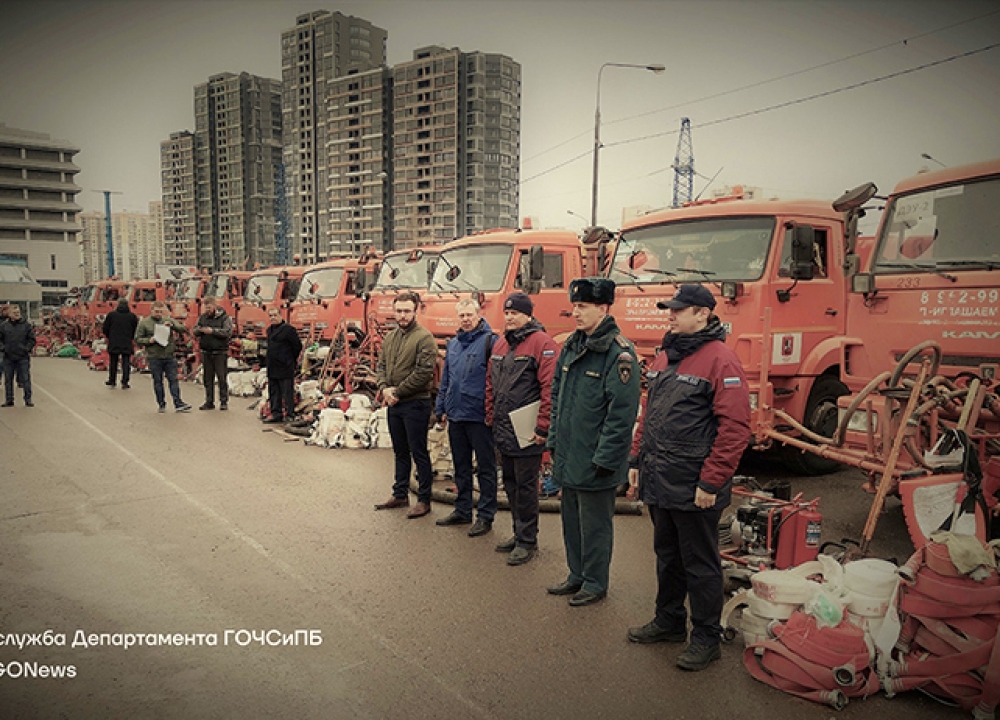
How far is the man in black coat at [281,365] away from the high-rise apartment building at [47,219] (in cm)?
6993

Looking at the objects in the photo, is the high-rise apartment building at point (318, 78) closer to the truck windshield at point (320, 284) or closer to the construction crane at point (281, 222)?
the construction crane at point (281, 222)

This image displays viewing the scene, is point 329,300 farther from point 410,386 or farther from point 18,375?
point 410,386

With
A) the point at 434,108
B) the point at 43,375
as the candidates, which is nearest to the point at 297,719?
the point at 43,375

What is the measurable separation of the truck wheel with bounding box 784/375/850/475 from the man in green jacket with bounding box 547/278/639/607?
3810 millimetres

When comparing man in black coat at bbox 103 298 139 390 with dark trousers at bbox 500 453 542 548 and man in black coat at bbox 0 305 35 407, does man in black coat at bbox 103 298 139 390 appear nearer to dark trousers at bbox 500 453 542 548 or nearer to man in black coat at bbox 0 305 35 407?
man in black coat at bbox 0 305 35 407

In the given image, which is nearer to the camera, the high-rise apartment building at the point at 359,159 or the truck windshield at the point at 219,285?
the truck windshield at the point at 219,285

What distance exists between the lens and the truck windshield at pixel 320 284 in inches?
621

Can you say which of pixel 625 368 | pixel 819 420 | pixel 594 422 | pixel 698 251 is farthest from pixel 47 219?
pixel 625 368

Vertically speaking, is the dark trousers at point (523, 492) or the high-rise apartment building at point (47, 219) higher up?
the high-rise apartment building at point (47, 219)

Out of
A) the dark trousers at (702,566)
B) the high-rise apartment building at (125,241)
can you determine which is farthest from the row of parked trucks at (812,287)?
the high-rise apartment building at (125,241)

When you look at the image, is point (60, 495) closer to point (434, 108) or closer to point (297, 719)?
point (297, 719)

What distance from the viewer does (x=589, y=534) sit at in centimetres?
429

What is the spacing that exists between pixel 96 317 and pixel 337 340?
17699 millimetres

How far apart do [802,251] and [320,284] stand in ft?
39.4
